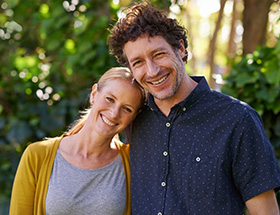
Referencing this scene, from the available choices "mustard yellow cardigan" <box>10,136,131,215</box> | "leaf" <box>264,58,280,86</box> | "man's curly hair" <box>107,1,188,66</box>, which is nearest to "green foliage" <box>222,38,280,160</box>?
"leaf" <box>264,58,280,86</box>

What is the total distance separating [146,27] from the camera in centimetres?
187

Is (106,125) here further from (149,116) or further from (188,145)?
(188,145)

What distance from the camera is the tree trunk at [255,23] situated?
3.80 metres

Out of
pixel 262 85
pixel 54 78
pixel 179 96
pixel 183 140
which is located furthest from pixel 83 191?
pixel 54 78

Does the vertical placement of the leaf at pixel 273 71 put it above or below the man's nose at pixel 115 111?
above

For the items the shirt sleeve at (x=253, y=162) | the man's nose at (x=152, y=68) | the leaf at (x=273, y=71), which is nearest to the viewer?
the shirt sleeve at (x=253, y=162)

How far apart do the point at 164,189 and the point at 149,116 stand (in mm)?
408

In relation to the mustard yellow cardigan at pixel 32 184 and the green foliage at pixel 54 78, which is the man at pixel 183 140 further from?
the green foliage at pixel 54 78

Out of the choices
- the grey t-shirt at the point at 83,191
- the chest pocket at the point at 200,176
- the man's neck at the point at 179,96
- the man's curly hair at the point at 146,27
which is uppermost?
the man's curly hair at the point at 146,27

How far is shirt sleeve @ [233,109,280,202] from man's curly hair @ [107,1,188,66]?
0.55 m

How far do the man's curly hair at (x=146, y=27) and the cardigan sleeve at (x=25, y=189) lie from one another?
2.60 feet

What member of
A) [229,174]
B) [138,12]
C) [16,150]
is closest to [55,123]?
[16,150]

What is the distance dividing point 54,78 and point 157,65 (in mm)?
2406

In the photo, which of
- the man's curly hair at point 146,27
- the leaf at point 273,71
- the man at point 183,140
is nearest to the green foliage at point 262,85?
the leaf at point 273,71
